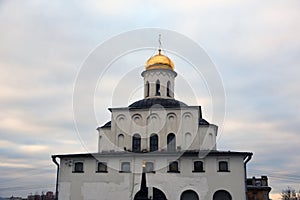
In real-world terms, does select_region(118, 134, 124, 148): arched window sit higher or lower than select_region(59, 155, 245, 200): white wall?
higher

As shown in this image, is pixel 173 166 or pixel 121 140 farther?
pixel 121 140

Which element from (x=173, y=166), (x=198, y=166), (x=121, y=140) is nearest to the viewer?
(x=198, y=166)

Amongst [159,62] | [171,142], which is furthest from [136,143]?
[159,62]

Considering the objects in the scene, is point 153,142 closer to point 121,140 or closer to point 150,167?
point 121,140

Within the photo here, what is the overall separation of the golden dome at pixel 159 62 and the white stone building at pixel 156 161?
4.84 metres

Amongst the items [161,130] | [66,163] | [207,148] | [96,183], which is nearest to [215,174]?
[207,148]

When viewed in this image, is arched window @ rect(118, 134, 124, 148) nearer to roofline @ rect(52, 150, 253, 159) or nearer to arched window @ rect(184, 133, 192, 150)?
roofline @ rect(52, 150, 253, 159)

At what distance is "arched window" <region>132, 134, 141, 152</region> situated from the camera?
36275 millimetres

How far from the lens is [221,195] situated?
31531mm

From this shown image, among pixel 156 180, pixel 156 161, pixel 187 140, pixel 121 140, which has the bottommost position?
pixel 156 180

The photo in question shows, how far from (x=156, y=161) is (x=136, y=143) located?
418 cm

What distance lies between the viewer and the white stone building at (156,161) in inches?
1255

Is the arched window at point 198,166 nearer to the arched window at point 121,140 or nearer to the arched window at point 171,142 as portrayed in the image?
the arched window at point 171,142

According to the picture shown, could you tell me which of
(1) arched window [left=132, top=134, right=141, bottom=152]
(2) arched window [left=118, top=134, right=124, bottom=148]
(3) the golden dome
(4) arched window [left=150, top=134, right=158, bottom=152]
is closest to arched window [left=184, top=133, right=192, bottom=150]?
(4) arched window [left=150, top=134, right=158, bottom=152]
